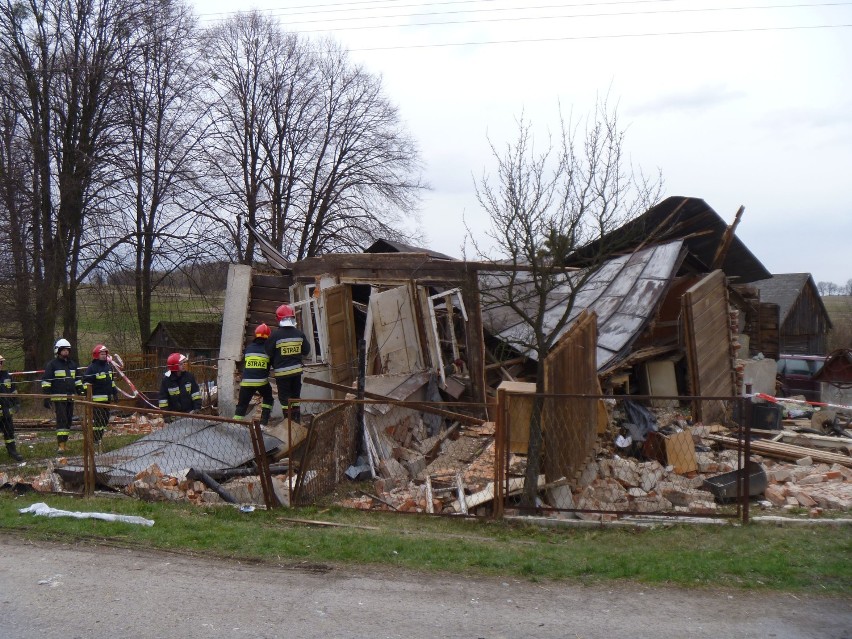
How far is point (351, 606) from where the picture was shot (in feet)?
16.2

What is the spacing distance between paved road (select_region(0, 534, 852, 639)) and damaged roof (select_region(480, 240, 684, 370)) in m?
7.57

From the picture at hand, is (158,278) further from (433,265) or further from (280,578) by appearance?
(280,578)

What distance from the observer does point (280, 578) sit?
551 cm

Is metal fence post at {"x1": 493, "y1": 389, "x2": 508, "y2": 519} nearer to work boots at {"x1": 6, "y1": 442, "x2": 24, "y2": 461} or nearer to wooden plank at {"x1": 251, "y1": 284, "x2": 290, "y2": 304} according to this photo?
work boots at {"x1": 6, "y1": 442, "x2": 24, "y2": 461}

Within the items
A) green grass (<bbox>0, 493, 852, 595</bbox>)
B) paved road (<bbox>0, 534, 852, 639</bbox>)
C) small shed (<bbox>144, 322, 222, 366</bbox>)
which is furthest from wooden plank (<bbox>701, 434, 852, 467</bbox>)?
small shed (<bbox>144, 322, 222, 366</bbox>)

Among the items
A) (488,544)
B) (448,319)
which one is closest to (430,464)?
(488,544)

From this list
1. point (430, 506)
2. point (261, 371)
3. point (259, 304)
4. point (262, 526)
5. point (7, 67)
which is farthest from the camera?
point (7, 67)

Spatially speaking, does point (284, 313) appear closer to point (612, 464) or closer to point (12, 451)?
point (12, 451)

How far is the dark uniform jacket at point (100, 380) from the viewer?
11508 millimetres

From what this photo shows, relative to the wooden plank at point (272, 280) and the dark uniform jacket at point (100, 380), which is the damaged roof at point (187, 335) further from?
the dark uniform jacket at point (100, 380)

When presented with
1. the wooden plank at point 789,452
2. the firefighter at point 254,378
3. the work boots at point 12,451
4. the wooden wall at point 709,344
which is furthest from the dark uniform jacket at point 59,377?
the wooden wall at point 709,344

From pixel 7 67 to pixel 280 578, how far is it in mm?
19351

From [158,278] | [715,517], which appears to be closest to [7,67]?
[158,278]

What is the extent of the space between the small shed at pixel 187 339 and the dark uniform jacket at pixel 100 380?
16.8 meters
